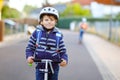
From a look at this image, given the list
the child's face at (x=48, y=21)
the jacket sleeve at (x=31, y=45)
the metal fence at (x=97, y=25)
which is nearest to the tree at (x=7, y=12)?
the metal fence at (x=97, y=25)

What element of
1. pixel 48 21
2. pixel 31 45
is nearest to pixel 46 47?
pixel 31 45

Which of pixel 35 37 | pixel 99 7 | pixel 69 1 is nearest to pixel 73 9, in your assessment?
pixel 99 7

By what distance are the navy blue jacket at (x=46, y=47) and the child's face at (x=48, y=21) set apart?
0.33 feet

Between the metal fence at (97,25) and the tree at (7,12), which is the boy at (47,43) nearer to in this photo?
the metal fence at (97,25)

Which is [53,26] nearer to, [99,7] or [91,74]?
[91,74]

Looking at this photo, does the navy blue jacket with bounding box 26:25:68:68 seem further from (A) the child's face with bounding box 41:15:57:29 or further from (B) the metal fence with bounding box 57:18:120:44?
(B) the metal fence with bounding box 57:18:120:44

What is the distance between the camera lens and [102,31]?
40.6 m

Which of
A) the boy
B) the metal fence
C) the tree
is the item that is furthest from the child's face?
the tree

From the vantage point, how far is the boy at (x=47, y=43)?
5.96m

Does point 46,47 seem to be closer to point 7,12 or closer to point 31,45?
point 31,45

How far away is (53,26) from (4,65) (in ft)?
25.4

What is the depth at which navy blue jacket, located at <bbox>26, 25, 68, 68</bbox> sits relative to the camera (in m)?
6.01

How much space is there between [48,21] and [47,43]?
0.32 m

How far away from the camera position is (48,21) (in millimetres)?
5945
